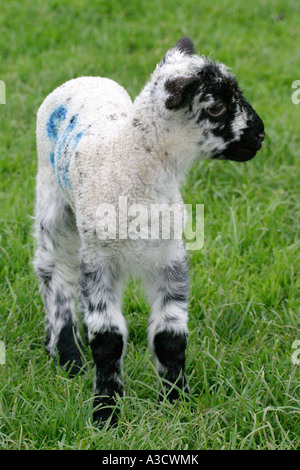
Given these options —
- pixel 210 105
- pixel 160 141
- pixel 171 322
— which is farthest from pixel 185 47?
pixel 171 322

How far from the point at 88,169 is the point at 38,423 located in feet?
4.31

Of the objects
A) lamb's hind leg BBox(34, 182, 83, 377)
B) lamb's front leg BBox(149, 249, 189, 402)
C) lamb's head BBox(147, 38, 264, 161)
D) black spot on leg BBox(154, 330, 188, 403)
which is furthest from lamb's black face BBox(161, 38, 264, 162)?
lamb's hind leg BBox(34, 182, 83, 377)

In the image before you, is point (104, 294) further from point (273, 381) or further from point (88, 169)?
point (273, 381)

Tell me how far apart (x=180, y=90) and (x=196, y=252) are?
2.15 m

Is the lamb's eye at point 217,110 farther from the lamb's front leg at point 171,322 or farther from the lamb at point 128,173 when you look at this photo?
the lamb's front leg at point 171,322

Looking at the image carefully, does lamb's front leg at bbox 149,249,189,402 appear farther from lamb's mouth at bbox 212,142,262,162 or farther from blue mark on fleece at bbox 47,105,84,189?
blue mark on fleece at bbox 47,105,84,189

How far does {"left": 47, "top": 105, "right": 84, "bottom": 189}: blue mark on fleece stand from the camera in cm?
388

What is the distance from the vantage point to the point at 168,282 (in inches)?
150

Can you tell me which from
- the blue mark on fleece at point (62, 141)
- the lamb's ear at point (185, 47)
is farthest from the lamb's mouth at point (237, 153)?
the blue mark on fleece at point (62, 141)

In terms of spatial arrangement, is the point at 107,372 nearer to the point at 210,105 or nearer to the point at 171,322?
the point at 171,322

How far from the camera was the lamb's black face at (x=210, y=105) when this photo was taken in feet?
11.0
